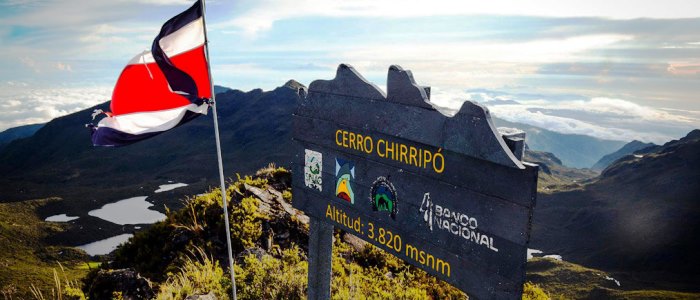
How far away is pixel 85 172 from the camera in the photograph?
178 metres

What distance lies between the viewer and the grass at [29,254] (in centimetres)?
5478

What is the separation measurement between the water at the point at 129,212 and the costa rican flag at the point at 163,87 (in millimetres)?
100833

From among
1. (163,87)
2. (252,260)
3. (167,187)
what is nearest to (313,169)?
(163,87)

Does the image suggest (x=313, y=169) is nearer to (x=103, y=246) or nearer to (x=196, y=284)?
(x=196, y=284)

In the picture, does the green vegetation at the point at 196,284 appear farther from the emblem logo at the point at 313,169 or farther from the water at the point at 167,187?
the water at the point at 167,187

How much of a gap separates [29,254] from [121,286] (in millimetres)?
87265

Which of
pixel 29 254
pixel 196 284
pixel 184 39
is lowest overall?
pixel 29 254

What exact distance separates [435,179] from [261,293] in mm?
4242

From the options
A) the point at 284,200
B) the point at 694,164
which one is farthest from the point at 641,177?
the point at 284,200

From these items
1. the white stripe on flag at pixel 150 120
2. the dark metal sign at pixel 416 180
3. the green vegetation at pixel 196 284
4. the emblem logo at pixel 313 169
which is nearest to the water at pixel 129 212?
the green vegetation at pixel 196 284

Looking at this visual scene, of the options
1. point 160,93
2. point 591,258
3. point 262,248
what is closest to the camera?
point 160,93

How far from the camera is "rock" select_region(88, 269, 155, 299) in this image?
848 cm

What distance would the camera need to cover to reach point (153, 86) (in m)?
6.93

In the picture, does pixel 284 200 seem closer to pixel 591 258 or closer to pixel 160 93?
pixel 160 93
